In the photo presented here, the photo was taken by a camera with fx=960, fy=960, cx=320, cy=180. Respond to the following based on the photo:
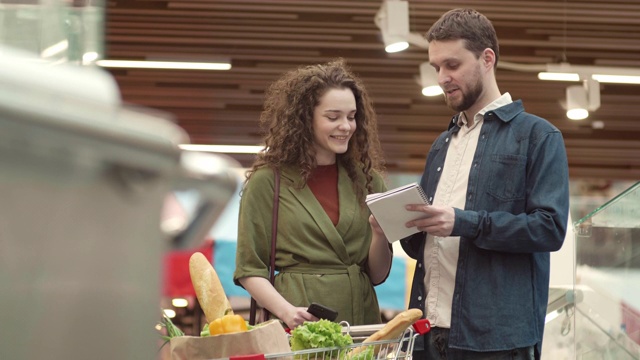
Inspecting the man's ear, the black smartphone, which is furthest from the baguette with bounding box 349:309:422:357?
the man's ear

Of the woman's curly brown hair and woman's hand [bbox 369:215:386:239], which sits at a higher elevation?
the woman's curly brown hair

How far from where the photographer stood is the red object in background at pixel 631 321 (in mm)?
3727

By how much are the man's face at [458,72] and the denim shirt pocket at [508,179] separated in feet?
0.68

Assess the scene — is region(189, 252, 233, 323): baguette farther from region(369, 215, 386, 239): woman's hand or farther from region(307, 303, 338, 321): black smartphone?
region(369, 215, 386, 239): woman's hand

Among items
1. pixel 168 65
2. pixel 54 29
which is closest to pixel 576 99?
pixel 168 65

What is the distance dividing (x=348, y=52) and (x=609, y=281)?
5187mm

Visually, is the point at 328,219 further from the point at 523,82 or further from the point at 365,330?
the point at 523,82

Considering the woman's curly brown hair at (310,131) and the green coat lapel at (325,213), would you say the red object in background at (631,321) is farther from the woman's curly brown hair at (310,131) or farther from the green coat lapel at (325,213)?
the green coat lapel at (325,213)

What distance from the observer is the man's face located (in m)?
2.64

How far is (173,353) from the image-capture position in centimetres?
→ 188

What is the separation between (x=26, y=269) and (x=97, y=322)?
2.1 inches

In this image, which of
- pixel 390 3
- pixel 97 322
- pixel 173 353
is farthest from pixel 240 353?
pixel 390 3

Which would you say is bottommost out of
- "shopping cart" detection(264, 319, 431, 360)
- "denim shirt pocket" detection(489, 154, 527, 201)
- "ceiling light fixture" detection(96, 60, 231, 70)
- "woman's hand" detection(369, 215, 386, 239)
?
"shopping cart" detection(264, 319, 431, 360)

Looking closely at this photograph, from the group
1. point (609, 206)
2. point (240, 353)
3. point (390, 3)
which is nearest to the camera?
point (240, 353)
